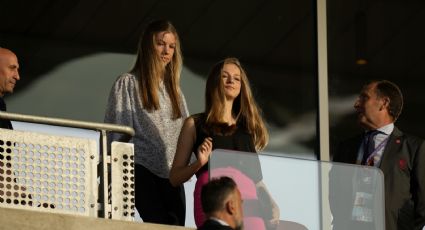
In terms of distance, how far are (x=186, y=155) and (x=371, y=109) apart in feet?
6.32

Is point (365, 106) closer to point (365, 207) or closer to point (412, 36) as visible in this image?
point (365, 207)

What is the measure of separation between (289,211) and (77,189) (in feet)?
5.62

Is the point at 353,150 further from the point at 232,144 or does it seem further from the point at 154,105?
the point at 154,105

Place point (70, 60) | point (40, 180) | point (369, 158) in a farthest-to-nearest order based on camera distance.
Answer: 1. point (70, 60)
2. point (369, 158)
3. point (40, 180)

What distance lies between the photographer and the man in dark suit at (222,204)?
542 inches

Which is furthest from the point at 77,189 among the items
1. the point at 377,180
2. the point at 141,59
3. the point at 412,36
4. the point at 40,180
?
the point at 412,36

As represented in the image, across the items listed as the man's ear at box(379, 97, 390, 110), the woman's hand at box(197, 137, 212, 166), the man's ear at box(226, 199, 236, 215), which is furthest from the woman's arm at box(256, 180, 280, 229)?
the man's ear at box(379, 97, 390, 110)

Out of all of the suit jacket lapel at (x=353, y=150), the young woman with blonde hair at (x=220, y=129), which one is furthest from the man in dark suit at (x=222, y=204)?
the suit jacket lapel at (x=353, y=150)

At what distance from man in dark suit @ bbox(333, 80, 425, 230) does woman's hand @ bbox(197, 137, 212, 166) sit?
5.07 feet

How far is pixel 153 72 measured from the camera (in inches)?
639

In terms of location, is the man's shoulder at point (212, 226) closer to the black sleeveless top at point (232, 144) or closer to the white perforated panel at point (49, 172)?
the black sleeveless top at point (232, 144)

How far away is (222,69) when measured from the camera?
632 inches

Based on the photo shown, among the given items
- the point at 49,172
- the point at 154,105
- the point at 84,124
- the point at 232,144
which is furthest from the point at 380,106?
the point at 49,172

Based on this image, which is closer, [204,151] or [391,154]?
[204,151]
